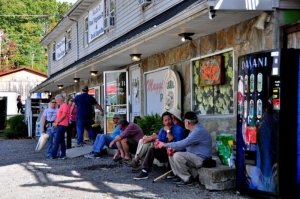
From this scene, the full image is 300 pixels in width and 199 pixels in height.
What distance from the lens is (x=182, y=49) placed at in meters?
11.1

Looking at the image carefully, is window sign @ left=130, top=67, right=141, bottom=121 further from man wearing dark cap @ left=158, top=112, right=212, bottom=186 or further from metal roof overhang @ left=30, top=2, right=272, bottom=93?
man wearing dark cap @ left=158, top=112, right=212, bottom=186

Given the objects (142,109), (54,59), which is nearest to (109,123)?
(142,109)

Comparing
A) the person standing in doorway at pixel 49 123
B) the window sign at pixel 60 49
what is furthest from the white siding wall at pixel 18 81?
the person standing in doorway at pixel 49 123

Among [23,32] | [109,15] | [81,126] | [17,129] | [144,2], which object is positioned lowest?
[17,129]

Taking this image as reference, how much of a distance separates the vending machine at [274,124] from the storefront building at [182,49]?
4.48ft

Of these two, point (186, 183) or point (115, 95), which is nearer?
point (186, 183)

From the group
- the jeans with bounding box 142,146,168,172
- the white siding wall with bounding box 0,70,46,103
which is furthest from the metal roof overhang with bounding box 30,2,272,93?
the white siding wall with bounding box 0,70,46,103

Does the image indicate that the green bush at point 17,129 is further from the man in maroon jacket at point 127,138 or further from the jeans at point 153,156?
the jeans at point 153,156

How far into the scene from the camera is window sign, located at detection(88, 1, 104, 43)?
17.8 meters

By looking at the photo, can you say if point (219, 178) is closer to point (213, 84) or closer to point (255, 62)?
point (255, 62)

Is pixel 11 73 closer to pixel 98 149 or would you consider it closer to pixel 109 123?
pixel 109 123

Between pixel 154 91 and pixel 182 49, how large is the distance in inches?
87.7

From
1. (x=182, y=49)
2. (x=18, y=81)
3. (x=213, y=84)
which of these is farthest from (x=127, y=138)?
(x=18, y=81)

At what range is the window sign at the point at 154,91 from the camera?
1253 centimetres
